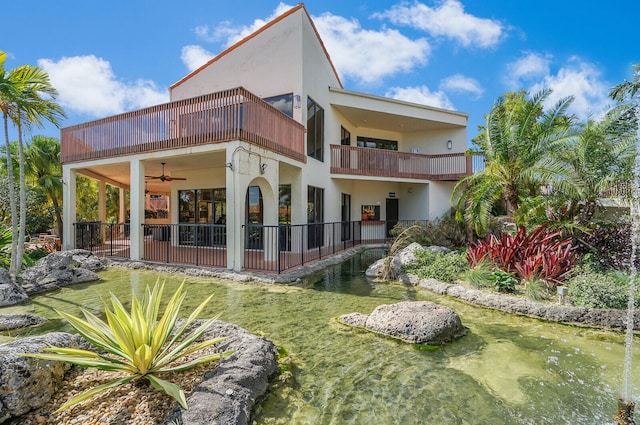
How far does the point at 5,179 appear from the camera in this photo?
53.4ft

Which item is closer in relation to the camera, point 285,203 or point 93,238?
point 285,203

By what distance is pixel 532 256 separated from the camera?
7723 mm

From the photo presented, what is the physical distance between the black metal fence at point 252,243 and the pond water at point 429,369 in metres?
2.95

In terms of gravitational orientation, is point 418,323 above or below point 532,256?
below

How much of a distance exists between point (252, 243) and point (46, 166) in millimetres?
11459

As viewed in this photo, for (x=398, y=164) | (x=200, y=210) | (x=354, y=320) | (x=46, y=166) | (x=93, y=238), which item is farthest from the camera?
(x=398, y=164)

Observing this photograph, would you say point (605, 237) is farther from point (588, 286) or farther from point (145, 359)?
point (145, 359)

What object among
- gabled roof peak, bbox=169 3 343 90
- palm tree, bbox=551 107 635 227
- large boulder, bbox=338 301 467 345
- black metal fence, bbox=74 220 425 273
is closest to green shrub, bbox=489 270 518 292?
large boulder, bbox=338 301 467 345

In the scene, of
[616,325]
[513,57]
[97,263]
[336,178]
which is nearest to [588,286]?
[616,325]

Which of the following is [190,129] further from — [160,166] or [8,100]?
[8,100]

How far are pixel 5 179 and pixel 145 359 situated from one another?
19.9m

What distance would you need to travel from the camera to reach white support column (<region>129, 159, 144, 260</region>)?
10.8 metres

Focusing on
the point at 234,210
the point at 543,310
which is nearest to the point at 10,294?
the point at 234,210

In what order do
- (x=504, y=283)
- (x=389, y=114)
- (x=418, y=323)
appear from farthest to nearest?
(x=389, y=114), (x=504, y=283), (x=418, y=323)
